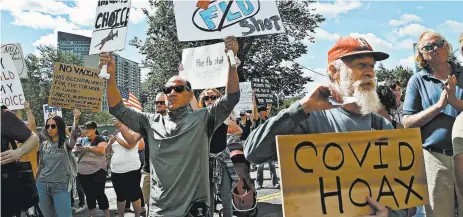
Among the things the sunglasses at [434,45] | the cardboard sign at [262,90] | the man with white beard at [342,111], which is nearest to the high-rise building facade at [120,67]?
the man with white beard at [342,111]

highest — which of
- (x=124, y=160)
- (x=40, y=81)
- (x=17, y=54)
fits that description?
(x=40, y=81)

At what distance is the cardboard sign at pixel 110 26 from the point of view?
4.66m

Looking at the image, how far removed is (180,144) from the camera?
12.1ft

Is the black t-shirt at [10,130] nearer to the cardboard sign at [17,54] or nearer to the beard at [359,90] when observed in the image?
the beard at [359,90]

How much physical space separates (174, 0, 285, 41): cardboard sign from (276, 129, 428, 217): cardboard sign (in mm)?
2389

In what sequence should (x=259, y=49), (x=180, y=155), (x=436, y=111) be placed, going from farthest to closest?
(x=259, y=49), (x=180, y=155), (x=436, y=111)

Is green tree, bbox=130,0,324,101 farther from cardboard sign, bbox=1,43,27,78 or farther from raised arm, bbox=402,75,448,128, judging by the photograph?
raised arm, bbox=402,75,448,128

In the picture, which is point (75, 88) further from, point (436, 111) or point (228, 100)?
point (436, 111)

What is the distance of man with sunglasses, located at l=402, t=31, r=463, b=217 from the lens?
3.56 m

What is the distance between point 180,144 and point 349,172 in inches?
66.8

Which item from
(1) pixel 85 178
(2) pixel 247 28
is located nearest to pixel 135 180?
(1) pixel 85 178

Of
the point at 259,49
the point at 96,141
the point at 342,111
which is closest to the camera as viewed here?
the point at 342,111

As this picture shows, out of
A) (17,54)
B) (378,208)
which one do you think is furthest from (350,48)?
(17,54)

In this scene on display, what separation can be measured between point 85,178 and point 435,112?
18.5ft
